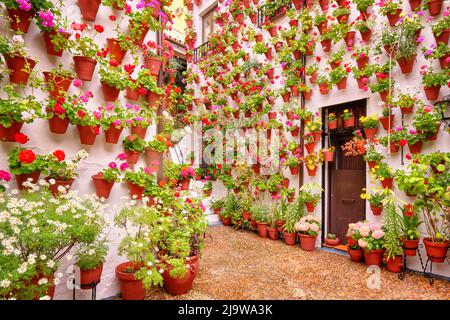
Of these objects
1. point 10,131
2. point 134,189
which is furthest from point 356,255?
point 10,131

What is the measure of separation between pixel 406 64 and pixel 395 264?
3.10 m

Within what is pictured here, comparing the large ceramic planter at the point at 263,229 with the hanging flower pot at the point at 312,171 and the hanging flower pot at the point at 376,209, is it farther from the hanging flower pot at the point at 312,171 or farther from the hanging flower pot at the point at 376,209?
the hanging flower pot at the point at 376,209

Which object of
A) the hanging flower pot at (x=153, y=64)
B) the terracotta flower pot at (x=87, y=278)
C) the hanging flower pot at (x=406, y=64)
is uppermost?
the hanging flower pot at (x=406, y=64)

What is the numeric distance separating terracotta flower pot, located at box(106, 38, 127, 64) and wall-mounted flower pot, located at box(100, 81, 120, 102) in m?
0.35

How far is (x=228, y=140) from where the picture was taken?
7.46 meters

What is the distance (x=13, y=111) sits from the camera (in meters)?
2.30

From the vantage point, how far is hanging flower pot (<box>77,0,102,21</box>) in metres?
2.95

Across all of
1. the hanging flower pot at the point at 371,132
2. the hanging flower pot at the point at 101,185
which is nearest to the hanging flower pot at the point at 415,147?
the hanging flower pot at the point at 371,132

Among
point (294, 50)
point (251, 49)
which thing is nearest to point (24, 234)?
point (294, 50)

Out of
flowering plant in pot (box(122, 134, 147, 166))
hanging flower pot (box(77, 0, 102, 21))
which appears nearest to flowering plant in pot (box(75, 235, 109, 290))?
flowering plant in pot (box(122, 134, 147, 166))

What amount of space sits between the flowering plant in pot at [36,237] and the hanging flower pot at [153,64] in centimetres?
188

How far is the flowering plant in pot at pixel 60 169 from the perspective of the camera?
98.5 inches

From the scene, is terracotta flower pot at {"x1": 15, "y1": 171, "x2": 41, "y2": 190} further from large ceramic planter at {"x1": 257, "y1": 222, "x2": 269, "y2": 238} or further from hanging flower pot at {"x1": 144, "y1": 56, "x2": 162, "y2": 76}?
large ceramic planter at {"x1": 257, "y1": 222, "x2": 269, "y2": 238}

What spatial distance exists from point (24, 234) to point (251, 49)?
6.55m
